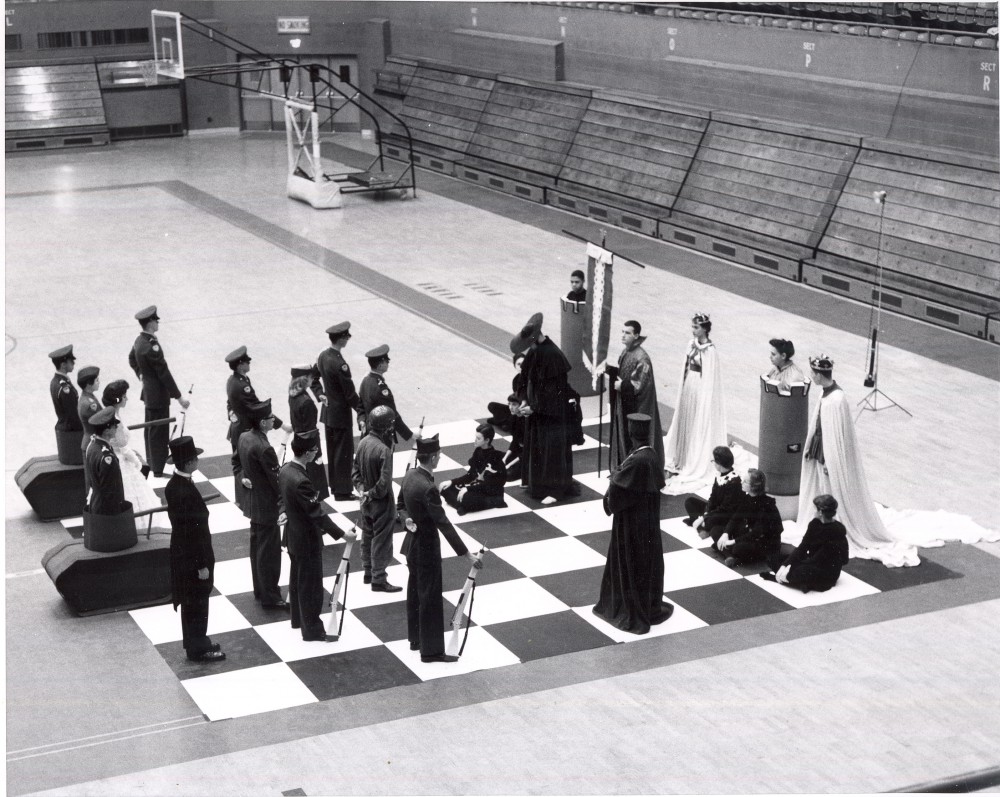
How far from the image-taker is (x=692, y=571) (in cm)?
1147

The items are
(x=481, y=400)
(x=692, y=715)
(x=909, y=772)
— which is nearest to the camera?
(x=909, y=772)

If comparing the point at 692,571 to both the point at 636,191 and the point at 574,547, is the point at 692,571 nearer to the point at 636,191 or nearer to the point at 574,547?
the point at 574,547

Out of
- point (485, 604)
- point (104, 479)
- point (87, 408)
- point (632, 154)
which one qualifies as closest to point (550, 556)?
point (485, 604)

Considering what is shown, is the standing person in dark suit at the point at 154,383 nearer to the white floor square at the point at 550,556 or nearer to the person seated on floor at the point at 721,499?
the white floor square at the point at 550,556

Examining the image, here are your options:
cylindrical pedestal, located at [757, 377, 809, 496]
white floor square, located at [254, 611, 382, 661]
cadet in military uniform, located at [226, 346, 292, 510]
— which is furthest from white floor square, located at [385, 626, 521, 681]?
cylindrical pedestal, located at [757, 377, 809, 496]

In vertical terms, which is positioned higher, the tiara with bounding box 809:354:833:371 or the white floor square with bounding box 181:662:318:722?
the tiara with bounding box 809:354:833:371

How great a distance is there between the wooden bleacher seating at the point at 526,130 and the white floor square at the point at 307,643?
58.9ft

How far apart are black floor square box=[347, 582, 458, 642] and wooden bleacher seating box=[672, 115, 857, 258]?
12.3 m

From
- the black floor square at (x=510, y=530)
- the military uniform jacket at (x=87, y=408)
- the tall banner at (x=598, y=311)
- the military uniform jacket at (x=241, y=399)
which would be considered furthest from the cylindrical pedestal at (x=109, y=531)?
the tall banner at (x=598, y=311)

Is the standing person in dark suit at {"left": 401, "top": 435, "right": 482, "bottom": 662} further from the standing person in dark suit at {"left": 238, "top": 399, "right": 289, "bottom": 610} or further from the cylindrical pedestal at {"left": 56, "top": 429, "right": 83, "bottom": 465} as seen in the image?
the cylindrical pedestal at {"left": 56, "top": 429, "right": 83, "bottom": 465}

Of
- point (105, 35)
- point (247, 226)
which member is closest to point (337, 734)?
point (247, 226)

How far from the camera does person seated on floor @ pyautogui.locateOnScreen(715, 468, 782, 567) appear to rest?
11438mm

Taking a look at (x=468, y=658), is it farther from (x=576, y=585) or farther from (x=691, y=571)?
(x=691, y=571)

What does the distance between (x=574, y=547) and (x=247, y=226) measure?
14.8 metres
